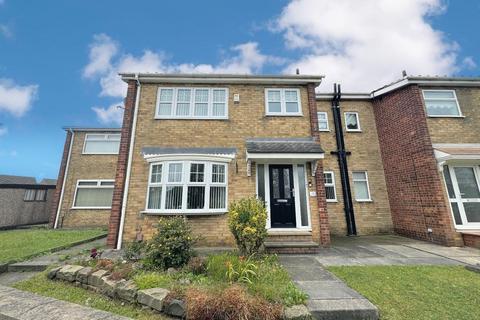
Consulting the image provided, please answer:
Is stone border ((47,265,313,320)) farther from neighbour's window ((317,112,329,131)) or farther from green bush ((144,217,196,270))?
neighbour's window ((317,112,329,131))

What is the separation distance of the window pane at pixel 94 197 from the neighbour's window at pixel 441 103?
1913cm

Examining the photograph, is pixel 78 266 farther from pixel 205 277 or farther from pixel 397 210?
pixel 397 210

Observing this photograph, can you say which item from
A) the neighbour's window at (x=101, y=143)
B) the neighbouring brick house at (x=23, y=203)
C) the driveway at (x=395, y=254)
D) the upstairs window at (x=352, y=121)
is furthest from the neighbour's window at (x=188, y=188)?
the neighbouring brick house at (x=23, y=203)

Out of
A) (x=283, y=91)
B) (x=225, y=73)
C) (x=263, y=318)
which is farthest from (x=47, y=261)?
(x=283, y=91)

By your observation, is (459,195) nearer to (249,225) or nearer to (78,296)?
(249,225)

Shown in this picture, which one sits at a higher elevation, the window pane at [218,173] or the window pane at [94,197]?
the window pane at [218,173]

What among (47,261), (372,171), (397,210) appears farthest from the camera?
(372,171)

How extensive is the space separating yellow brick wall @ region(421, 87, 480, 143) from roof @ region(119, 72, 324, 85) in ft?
19.0

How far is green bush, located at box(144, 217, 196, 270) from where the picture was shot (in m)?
4.84

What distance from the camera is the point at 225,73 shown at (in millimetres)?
8891

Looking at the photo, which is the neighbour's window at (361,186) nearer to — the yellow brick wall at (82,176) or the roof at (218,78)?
the roof at (218,78)

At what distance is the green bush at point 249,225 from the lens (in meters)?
5.62

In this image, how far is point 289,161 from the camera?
26.2ft

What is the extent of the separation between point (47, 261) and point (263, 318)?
636 centimetres
